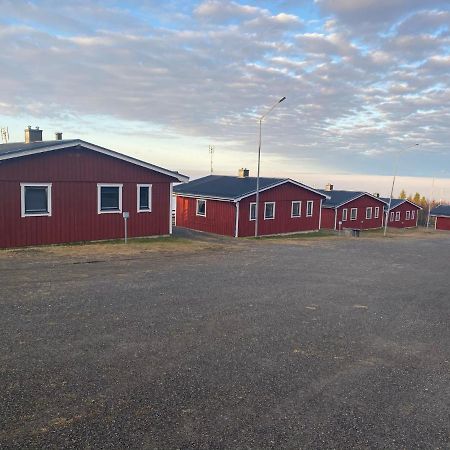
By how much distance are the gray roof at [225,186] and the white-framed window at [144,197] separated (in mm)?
6657

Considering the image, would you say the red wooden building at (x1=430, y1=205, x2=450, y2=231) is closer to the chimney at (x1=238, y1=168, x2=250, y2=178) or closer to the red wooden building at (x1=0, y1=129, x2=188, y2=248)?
the chimney at (x1=238, y1=168, x2=250, y2=178)

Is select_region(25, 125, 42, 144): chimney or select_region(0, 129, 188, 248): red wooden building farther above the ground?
select_region(25, 125, 42, 144): chimney

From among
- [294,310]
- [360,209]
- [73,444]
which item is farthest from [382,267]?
[360,209]

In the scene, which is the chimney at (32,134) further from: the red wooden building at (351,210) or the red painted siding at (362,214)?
the red painted siding at (362,214)

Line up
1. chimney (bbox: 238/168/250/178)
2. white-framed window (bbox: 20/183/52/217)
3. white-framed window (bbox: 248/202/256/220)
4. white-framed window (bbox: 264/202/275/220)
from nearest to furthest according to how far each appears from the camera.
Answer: white-framed window (bbox: 20/183/52/217) < white-framed window (bbox: 248/202/256/220) < white-framed window (bbox: 264/202/275/220) < chimney (bbox: 238/168/250/178)

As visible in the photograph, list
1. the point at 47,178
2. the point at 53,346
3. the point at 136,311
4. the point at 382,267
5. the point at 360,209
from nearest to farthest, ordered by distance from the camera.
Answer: the point at 53,346
the point at 136,311
the point at 382,267
the point at 47,178
the point at 360,209

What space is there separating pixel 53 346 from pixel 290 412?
4445mm

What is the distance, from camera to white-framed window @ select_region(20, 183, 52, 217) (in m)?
18.6

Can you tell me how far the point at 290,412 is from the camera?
5.56 meters

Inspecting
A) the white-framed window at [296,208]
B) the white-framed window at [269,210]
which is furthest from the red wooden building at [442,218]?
Result: the white-framed window at [269,210]

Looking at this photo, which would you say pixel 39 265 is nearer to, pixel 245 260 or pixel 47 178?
pixel 47 178

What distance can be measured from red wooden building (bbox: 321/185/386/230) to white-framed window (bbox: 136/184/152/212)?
891 inches

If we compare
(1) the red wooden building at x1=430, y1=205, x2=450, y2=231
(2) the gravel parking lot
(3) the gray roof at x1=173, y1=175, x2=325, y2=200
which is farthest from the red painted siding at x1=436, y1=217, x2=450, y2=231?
(2) the gravel parking lot

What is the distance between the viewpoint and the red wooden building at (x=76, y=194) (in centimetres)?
1831
